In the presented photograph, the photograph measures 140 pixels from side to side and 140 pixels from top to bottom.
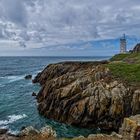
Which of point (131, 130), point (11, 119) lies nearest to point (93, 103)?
point (11, 119)

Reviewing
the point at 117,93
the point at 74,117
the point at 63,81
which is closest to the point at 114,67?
the point at 63,81

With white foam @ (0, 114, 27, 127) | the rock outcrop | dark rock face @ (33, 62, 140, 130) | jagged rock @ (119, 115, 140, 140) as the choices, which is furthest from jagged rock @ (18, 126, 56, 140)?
white foam @ (0, 114, 27, 127)

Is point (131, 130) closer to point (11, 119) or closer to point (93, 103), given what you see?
point (93, 103)

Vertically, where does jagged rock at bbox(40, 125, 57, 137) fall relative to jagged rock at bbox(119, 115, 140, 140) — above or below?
below

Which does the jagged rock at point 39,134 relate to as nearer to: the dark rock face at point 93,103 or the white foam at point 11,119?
the dark rock face at point 93,103

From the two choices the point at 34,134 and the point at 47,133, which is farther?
the point at 34,134

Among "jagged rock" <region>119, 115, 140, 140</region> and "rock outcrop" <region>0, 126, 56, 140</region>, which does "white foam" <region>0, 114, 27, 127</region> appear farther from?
"jagged rock" <region>119, 115, 140, 140</region>

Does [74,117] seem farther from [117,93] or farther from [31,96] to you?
[31,96]

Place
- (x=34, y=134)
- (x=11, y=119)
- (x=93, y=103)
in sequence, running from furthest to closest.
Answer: (x=11, y=119)
(x=93, y=103)
(x=34, y=134)

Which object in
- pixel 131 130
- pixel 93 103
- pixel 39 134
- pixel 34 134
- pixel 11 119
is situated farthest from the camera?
pixel 11 119

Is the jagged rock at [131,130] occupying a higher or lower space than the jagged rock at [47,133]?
higher

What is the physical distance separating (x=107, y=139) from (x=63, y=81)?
37.1m

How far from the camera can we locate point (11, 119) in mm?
51438

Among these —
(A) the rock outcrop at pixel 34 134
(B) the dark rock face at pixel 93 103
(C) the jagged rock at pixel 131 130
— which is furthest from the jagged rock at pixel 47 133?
(B) the dark rock face at pixel 93 103
